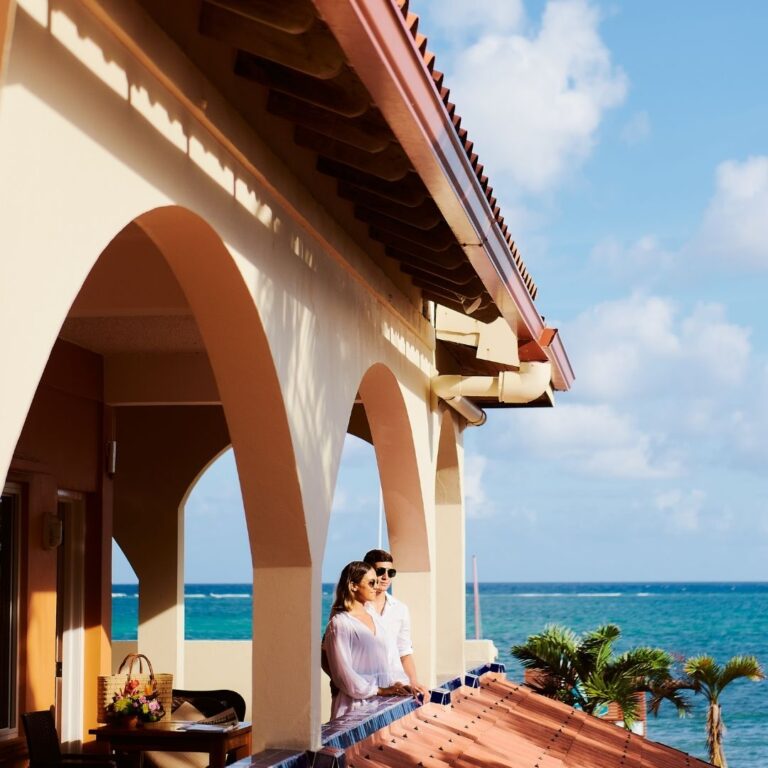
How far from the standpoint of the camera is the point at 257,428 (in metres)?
6.00

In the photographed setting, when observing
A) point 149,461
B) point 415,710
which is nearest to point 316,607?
point 415,710

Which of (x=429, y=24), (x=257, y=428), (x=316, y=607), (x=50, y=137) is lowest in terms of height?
(x=316, y=607)

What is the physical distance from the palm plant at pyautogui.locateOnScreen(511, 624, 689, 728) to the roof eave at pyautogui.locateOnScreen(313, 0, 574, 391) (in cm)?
1025

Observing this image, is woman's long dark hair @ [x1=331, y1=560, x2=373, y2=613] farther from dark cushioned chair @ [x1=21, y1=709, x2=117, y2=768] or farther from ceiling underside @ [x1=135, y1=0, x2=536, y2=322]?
ceiling underside @ [x1=135, y1=0, x2=536, y2=322]

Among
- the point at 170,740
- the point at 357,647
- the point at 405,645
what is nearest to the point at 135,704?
the point at 170,740

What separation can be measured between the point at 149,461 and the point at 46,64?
10160 mm

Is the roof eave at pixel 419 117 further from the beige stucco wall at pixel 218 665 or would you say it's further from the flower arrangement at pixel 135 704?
the beige stucco wall at pixel 218 665

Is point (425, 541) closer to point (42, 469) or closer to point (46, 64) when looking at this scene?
point (42, 469)

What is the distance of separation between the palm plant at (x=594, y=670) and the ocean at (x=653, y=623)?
1865 cm

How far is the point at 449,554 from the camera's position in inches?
513

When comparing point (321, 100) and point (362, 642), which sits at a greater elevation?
point (321, 100)

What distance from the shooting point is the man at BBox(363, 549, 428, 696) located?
7941mm

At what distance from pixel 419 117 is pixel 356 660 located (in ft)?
12.7

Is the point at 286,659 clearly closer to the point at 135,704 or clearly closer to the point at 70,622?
the point at 135,704
